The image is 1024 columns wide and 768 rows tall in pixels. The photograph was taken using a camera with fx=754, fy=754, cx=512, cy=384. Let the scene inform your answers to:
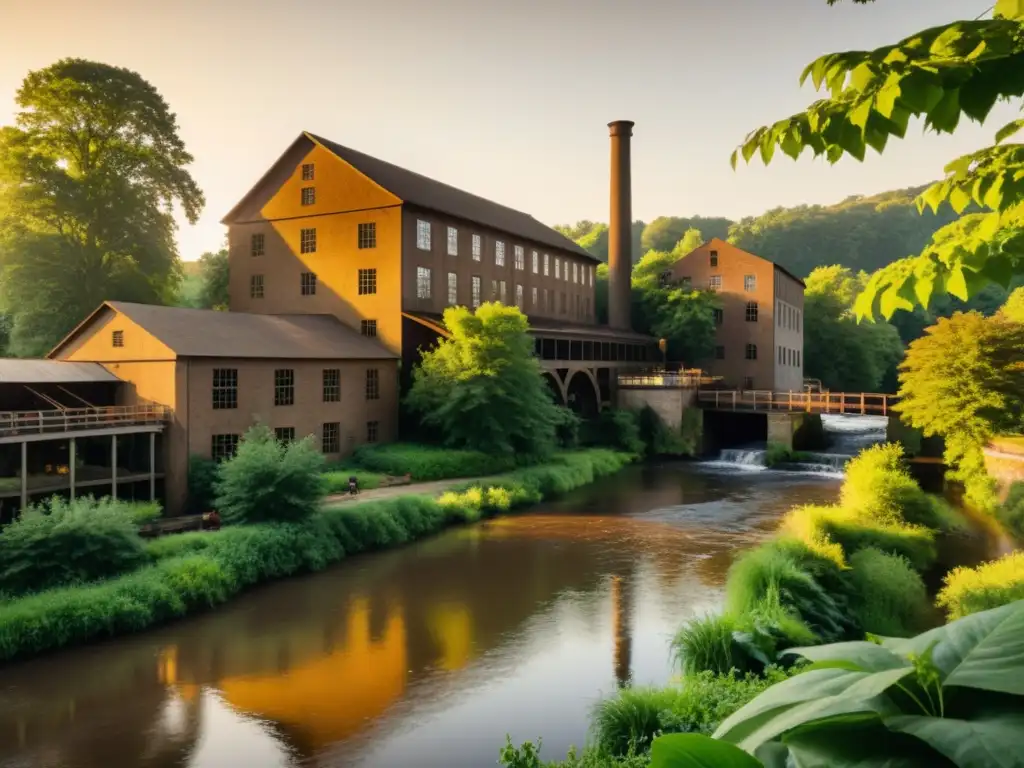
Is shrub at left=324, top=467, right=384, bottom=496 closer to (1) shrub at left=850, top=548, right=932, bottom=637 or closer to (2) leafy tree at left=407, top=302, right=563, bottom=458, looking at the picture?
(2) leafy tree at left=407, top=302, right=563, bottom=458

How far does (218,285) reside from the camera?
47.8 meters

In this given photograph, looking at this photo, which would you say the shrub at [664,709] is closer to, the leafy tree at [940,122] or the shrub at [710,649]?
the shrub at [710,649]

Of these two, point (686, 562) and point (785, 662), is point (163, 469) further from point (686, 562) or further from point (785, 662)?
point (785, 662)

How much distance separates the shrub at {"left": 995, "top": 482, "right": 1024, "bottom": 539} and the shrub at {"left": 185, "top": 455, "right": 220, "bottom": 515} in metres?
25.6

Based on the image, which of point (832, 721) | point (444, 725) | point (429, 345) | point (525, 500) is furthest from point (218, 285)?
point (832, 721)

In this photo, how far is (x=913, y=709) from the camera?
4.66 feet

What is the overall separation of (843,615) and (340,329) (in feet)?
90.2

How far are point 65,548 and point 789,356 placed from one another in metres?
52.0

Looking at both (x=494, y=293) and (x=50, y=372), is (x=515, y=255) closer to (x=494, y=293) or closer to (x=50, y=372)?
(x=494, y=293)

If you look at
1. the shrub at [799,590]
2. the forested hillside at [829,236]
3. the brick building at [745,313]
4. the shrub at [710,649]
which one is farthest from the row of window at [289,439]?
the forested hillside at [829,236]

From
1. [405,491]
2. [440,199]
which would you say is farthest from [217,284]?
[405,491]

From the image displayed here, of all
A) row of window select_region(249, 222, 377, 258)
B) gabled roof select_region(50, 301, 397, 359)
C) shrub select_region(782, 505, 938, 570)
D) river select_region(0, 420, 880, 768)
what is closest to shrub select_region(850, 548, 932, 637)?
shrub select_region(782, 505, 938, 570)

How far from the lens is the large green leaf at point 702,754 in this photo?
1331mm

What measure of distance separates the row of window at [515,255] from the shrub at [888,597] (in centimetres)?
2777
